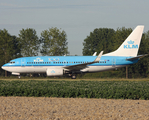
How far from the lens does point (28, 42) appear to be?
5512cm

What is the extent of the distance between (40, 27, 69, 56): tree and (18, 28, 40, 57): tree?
1.76 m

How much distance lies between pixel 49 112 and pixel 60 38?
42385 millimetres

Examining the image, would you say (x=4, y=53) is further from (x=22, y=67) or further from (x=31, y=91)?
(x=31, y=91)

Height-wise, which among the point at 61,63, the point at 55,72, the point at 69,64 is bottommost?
the point at 55,72

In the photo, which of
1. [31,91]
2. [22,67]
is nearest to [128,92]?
[31,91]

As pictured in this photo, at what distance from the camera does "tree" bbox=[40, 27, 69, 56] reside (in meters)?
51.5

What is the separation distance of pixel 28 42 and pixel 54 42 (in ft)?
20.9

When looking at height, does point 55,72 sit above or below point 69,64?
below

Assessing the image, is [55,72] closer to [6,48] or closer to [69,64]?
[69,64]

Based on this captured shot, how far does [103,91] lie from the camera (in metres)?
16.9

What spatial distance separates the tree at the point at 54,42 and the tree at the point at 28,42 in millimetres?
1759

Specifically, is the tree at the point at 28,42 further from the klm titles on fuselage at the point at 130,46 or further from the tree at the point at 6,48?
the klm titles on fuselage at the point at 130,46

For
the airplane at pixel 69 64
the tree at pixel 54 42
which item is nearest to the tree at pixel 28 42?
the tree at pixel 54 42

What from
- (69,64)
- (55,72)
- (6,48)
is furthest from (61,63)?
(6,48)
